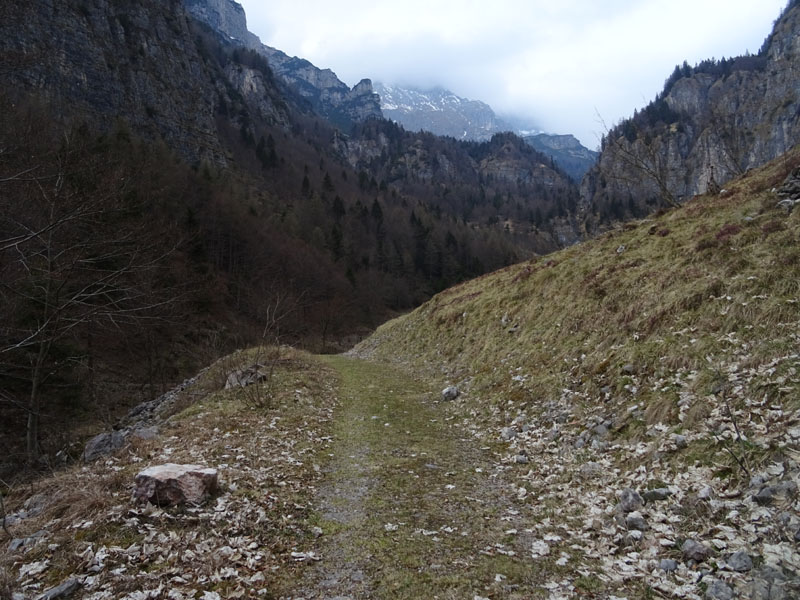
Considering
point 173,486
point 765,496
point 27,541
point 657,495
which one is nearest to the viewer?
point 765,496

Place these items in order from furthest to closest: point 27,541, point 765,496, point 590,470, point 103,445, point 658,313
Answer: point 103,445 → point 658,313 → point 590,470 → point 27,541 → point 765,496

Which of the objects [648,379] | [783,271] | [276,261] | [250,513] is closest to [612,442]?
[648,379]

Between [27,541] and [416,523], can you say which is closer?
[27,541]

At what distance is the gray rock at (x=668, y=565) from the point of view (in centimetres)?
527

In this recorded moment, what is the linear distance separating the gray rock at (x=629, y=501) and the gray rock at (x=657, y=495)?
12 cm

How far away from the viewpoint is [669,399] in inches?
351

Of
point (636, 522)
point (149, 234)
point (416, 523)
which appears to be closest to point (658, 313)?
point (636, 522)

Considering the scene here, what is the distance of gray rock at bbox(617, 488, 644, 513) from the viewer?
6629 millimetres

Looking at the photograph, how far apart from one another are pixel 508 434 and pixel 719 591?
709cm

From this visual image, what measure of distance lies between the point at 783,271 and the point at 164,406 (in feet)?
89.6

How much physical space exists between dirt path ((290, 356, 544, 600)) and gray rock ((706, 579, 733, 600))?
1.90 metres

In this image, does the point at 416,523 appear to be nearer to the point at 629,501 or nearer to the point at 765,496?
the point at 629,501

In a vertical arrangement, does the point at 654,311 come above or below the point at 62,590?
above

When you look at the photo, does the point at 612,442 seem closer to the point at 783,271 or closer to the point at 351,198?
the point at 783,271
